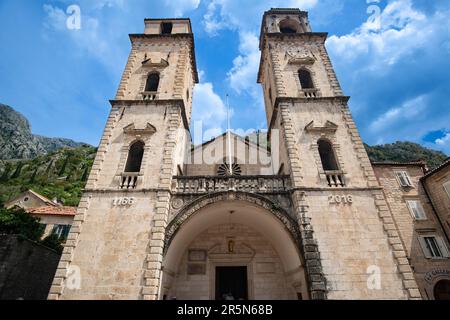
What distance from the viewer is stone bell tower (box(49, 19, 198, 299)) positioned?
8.84 metres

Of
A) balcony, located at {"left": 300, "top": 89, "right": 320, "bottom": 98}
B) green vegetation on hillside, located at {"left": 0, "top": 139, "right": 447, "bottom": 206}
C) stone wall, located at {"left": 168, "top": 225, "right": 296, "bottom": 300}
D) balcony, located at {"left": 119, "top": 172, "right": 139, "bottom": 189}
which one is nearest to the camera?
balcony, located at {"left": 119, "top": 172, "right": 139, "bottom": 189}

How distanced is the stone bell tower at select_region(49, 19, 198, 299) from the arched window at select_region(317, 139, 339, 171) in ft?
27.2

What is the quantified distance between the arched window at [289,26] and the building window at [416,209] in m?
16.1

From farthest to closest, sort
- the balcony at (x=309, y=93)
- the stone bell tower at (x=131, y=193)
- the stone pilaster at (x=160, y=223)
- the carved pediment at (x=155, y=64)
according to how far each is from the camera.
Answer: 1. the carved pediment at (x=155, y=64)
2. the balcony at (x=309, y=93)
3. the stone bell tower at (x=131, y=193)
4. the stone pilaster at (x=160, y=223)

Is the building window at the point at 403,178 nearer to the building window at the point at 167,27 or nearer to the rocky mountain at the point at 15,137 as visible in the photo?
the building window at the point at 167,27

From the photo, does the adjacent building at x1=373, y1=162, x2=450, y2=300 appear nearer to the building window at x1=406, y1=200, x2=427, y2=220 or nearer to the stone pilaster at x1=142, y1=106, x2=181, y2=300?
the building window at x1=406, y1=200, x2=427, y2=220

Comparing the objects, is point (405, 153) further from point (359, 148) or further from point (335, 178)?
point (335, 178)

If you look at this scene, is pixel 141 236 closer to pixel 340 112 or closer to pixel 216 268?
pixel 216 268

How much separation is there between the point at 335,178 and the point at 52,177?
2699 inches

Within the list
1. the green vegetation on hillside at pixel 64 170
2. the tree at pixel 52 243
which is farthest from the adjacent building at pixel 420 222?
the green vegetation on hillside at pixel 64 170

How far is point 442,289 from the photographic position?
15.2 meters

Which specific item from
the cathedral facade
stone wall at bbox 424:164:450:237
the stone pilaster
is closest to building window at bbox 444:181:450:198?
stone wall at bbox 424:164:450:237

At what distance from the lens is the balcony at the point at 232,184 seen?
11.0m
